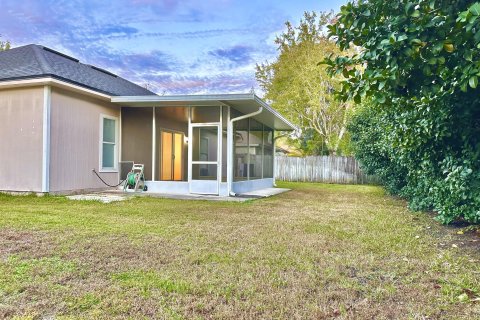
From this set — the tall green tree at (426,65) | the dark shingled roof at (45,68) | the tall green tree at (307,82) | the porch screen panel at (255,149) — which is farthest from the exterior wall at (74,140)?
the tall green tree at (307,82)

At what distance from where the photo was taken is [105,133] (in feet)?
31.6

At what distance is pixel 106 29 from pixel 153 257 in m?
13.1

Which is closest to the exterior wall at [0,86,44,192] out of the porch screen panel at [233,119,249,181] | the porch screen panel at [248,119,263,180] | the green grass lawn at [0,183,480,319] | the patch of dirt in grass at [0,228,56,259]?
the green grass lawn at [0,183,480,319]

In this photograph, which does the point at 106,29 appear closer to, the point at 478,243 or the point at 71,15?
the point at 71,15

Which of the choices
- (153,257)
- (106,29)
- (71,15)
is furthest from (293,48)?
(153,257)

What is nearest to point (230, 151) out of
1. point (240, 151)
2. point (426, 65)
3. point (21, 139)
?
point (240, 151)

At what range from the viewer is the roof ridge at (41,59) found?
26.2ft

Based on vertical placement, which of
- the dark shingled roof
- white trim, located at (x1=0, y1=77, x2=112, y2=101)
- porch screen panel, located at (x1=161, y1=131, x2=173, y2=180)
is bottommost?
porch screen panel, located at (x1=161, y1=131, x2=173, y2=180)

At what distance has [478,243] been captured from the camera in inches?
159

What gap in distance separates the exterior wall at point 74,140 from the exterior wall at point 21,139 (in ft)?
1.02

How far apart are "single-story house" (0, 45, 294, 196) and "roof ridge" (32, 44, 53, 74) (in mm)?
41

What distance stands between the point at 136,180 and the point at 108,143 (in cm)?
143

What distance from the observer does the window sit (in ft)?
31.2

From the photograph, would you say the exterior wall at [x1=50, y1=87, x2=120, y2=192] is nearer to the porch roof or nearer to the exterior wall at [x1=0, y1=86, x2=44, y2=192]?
the exterior wall at [x1=0, y1=86, x2=44, y2=192]
